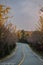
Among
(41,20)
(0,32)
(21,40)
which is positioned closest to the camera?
(0,32)

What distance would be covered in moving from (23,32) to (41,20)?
118m

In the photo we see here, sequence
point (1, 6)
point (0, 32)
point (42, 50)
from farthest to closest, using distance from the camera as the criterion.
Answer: point (42, 50)
point (0, 32)
point (1, 6)

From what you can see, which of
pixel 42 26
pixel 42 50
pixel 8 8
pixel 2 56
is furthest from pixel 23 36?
pixel 8 8

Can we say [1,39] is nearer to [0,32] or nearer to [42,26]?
[0,32]

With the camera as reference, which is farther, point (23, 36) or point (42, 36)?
point (23, 36)

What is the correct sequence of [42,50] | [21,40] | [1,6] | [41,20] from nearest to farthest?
[1,6], [41,20], [42,50], [21,40]

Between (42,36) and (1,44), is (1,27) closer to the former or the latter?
(1,44)

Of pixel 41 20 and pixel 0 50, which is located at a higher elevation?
pixel 41 20

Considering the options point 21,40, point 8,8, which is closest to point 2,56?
point 8,8

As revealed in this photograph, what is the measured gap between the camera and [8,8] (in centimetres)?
3681

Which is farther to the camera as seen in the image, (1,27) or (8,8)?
(1,27)

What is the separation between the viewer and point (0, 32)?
145ft

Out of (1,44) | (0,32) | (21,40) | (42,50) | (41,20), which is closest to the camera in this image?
(0,32)

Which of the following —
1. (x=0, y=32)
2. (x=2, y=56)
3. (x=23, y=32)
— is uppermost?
(x=23, y=32)
